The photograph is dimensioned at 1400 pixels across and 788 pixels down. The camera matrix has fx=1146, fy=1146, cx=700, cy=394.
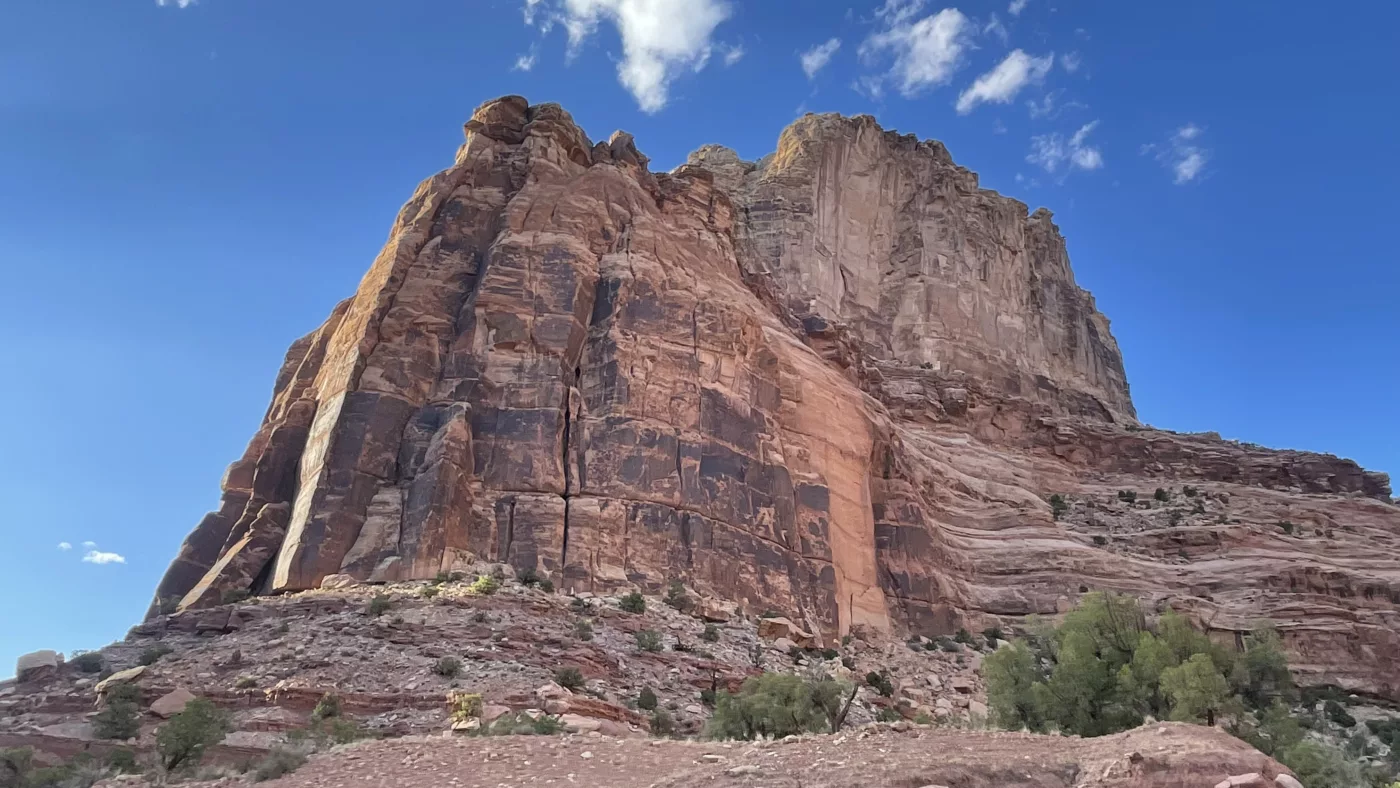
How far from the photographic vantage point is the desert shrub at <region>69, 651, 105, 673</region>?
30906 mm

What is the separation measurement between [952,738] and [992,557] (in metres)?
41.9

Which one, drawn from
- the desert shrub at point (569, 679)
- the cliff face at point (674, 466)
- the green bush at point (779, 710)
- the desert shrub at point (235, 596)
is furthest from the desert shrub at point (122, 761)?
the desert shrub at point (235, 596)

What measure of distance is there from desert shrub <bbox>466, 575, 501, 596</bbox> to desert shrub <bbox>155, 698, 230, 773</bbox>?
12.0m

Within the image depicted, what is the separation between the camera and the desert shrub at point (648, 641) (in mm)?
34188

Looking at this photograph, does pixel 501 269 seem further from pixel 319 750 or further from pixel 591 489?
pixel 319 750

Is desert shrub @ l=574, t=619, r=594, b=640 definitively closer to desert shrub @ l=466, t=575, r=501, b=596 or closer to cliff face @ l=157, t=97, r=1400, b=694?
desert shrub @ l=466, t=575, r=501, b=596

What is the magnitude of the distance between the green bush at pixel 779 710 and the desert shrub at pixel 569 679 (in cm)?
394

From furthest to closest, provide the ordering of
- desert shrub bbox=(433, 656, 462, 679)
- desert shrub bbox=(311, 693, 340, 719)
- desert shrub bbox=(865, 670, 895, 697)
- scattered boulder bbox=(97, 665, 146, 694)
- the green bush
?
1. desert shrub bbox=(865, 670, 895, 697)
2. desert shrub bbox=(433, 656, 462, 679)
3. scattered boulder bbox=(97, 665, 146, 694)
4. desert shrub bbox=(311, 693, 340, 719)
5. the green bush

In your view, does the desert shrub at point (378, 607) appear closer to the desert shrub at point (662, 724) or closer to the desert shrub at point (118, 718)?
the desert shrub at point (118, 718)

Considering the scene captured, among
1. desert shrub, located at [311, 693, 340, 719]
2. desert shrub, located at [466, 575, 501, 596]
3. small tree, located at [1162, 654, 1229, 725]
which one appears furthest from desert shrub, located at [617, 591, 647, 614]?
small tree, located at [1162, 654, 1229, 725]

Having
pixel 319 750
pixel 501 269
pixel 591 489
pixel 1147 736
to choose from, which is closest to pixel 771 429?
pixel 591 489

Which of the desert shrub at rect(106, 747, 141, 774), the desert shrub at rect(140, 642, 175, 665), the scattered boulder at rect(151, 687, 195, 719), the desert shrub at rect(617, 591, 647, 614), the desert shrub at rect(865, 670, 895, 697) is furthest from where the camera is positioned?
the desert shrub at rect(865, 670, 895, 697)

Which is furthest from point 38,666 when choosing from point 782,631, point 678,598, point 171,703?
point 782,631

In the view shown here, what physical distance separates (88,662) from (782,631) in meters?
22.1
